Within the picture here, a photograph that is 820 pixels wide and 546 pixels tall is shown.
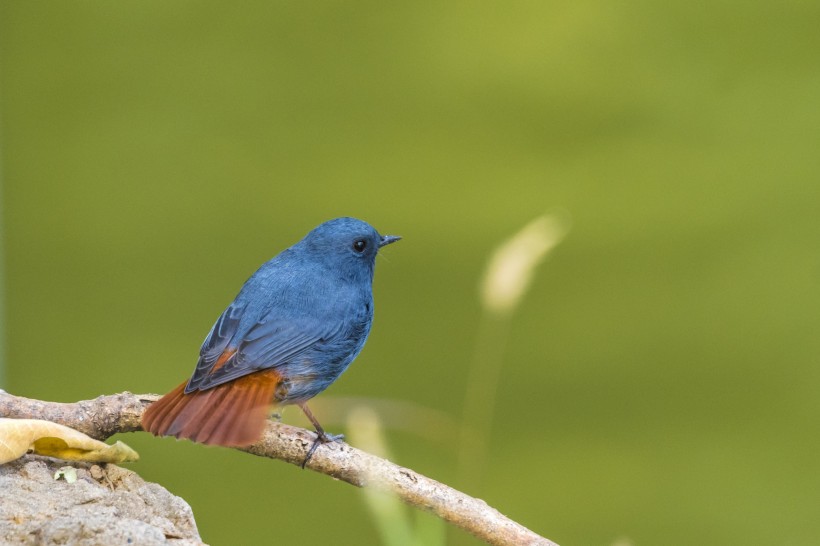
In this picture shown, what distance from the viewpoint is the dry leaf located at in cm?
138

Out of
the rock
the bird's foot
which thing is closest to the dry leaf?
the rock

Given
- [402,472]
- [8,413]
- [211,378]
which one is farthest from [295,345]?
[8,413]

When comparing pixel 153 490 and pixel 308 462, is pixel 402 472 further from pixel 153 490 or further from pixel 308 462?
pixel 153 490

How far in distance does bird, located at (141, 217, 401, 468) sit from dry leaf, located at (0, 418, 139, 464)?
7 cm

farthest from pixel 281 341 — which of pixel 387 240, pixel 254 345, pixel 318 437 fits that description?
pixel 387 240

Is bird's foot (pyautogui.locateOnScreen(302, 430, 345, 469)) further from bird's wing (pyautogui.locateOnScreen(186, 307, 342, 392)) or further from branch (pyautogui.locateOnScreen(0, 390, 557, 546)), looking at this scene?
bird's wing (pyautogui.locateOnScreen(186, 307, 342, 392))

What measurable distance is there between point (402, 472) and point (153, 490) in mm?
367

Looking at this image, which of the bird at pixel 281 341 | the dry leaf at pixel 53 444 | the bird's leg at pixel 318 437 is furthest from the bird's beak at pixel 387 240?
the dry leaf at pixel 53 444

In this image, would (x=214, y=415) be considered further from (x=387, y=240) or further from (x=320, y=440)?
(x=387, y=240)

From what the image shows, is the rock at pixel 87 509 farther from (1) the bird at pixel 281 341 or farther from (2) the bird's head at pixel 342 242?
(2) the bird's head at pixel 342 242

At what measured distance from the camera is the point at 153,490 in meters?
1.44

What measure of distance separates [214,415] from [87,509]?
0.74ft

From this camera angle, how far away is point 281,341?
1621mm

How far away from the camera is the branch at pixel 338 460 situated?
1.38 meters
